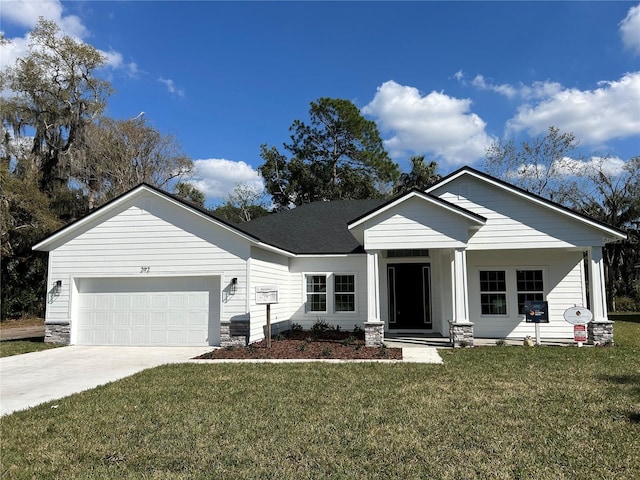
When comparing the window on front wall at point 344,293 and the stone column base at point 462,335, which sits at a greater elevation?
the window on front wall at point 344,293

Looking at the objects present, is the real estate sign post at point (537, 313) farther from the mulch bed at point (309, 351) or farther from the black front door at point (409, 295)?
the mulch bed at point (309, 351)

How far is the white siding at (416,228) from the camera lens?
1179 centimetres

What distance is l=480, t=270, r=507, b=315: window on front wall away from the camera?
14.1 meters

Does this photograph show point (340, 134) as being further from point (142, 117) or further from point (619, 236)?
point (619, 236)

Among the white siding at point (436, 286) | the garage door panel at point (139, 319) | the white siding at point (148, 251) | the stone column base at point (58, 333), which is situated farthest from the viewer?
the white siding at point (436, 286)

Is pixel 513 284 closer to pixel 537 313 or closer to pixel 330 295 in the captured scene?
pixel 537 313

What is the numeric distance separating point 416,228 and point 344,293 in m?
4.59

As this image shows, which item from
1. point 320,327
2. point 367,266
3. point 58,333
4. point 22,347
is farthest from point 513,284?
point 22,347

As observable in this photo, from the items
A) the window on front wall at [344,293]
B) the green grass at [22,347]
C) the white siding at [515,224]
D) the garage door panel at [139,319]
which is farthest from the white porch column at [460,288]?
the green grass at [22,347]

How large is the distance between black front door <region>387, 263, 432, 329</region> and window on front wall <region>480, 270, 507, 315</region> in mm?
1803

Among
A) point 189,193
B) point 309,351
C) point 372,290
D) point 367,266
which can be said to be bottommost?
point 309,351

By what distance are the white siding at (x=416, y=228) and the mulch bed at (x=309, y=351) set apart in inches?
107

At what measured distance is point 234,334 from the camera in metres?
12.0

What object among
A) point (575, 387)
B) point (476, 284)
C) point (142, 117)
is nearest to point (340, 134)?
point (142, 117)
